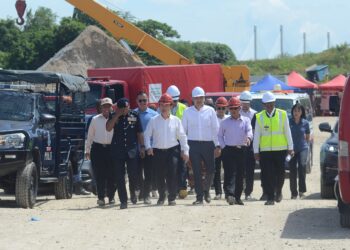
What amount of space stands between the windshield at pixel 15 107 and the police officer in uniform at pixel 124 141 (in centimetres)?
171

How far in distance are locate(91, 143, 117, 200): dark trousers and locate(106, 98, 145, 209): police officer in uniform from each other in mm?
290

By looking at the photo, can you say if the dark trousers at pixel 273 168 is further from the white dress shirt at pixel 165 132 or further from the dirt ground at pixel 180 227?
the white dress shirt at pixel 165 132

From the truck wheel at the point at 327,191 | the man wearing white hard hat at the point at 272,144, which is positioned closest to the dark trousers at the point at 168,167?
the man wearing white hard hat at the point at 272,144

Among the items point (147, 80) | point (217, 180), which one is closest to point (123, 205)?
point (217, 180)

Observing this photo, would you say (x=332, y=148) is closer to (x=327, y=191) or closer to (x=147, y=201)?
(x=327, y=191)

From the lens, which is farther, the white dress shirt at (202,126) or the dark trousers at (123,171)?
the white dress shirt at (202,126)

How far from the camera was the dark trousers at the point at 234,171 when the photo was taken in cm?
1659

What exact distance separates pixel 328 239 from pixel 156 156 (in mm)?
4964

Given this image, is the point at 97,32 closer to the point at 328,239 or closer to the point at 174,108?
the point at 174,108

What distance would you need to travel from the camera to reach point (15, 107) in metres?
17.2

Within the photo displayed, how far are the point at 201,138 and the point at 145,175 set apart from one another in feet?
4.67

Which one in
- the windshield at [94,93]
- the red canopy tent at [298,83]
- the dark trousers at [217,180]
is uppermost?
the red canopy tent at [298,83]

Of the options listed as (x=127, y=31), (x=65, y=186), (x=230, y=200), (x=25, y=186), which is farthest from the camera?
(x=127, y=31)

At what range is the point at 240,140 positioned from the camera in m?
16.7
